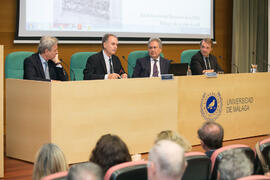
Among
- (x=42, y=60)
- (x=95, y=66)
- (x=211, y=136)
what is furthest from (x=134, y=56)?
(x=211, y=136)

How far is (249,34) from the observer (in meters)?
8.59

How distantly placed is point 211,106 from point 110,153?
3.16 m

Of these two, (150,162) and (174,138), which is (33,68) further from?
(150,162)

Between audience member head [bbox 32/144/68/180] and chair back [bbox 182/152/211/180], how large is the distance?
658 mm

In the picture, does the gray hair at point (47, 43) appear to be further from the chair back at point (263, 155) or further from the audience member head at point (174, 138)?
the chair back at point (263, 155)

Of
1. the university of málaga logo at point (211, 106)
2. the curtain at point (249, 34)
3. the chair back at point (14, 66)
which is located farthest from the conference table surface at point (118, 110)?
the curtain at point (249, 34)

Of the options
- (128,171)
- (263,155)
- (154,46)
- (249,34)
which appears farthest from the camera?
(249,34)

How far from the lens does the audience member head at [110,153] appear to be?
2316mm

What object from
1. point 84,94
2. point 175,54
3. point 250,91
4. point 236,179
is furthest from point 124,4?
point 236,179

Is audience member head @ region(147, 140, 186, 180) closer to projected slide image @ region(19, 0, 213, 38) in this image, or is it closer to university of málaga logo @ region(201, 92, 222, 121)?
university of málaga logo @ region(201, 92, 222, 121)

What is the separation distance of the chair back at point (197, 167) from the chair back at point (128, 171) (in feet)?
0.99

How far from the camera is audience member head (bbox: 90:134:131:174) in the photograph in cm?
232

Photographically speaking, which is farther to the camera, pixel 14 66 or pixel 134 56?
pixel 134 56

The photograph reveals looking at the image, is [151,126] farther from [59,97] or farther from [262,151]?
[262,151]
